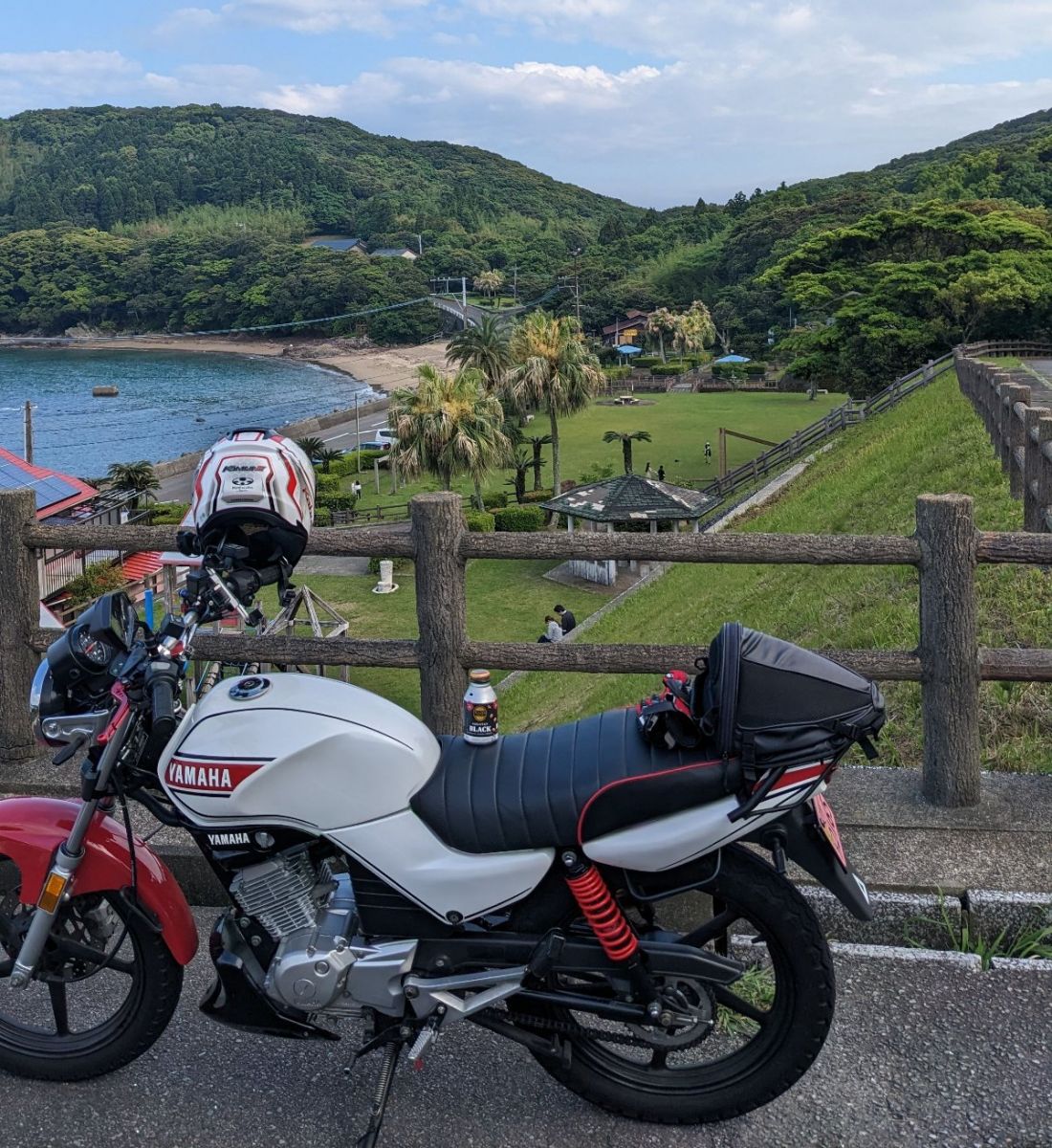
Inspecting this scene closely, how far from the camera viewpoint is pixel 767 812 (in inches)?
95.3

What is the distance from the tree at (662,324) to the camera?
8612 centimetres

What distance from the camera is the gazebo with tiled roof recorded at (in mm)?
24844

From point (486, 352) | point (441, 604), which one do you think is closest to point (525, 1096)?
point (441, 604)

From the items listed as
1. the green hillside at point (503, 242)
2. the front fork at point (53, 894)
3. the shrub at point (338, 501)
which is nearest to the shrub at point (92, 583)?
the front fork at point (53, 894)

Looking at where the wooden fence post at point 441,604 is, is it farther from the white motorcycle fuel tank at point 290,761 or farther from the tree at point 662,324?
the tree at point 662,324

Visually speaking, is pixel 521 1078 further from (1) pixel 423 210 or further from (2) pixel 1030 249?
(1) pixel 423 210

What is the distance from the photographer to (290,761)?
2439 millimetres

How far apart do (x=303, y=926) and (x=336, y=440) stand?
60485 millimetres

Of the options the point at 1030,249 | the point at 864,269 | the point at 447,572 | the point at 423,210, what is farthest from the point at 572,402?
the point at 423,210

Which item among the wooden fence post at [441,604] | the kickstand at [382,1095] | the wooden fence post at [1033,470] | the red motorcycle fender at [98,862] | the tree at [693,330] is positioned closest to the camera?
the kickstand at [382,1095]

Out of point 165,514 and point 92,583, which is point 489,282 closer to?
point 165,514

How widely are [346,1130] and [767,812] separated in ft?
4.15

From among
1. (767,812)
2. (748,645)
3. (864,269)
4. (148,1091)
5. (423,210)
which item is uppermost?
(423,210)

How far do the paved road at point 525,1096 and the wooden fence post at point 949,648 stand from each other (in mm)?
884
